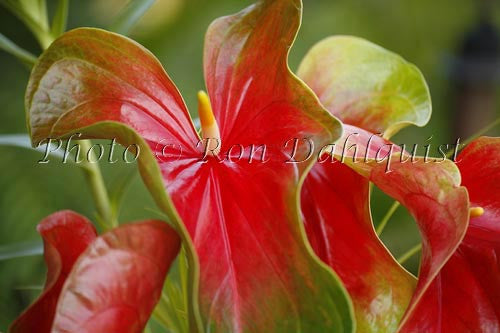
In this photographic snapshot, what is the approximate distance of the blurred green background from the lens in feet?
4.09

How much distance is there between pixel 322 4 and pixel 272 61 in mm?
1618

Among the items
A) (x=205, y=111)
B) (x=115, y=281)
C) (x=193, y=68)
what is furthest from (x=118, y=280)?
(x=193, y=68)

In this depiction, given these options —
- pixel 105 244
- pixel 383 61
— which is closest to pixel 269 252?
pixel 105 244

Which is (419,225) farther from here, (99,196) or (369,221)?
(99,196)

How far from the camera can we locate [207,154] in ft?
1.10

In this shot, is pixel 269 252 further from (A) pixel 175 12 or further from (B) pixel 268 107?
(A) pixel 175 12

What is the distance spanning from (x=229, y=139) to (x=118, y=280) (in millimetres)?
111

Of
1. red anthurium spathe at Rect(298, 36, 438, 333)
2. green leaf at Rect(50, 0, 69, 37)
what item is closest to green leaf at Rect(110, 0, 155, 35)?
green leaf at Rect(50, 0, 69, 37)

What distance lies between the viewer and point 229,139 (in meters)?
0.34

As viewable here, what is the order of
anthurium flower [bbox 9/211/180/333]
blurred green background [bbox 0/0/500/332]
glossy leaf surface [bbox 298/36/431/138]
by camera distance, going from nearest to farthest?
anthurium flower [bbox 9/211/180/333], glossy leaf surface [bbox 298/36/431/138], blurred green background [bbox 0/0/500/332]

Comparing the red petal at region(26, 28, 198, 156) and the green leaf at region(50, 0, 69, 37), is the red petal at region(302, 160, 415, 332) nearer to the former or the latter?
the red petal at region(26, 28, 198, 156)

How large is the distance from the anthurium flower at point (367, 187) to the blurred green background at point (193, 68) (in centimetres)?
40

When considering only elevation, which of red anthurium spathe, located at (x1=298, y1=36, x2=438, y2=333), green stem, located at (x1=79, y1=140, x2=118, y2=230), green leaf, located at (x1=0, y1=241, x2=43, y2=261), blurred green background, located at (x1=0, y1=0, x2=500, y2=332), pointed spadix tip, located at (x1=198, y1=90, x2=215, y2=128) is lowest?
blurred green background, located at (x1=0, y1=0, x2=500, y2=332)

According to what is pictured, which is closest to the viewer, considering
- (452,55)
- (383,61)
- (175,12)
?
(383,61)
